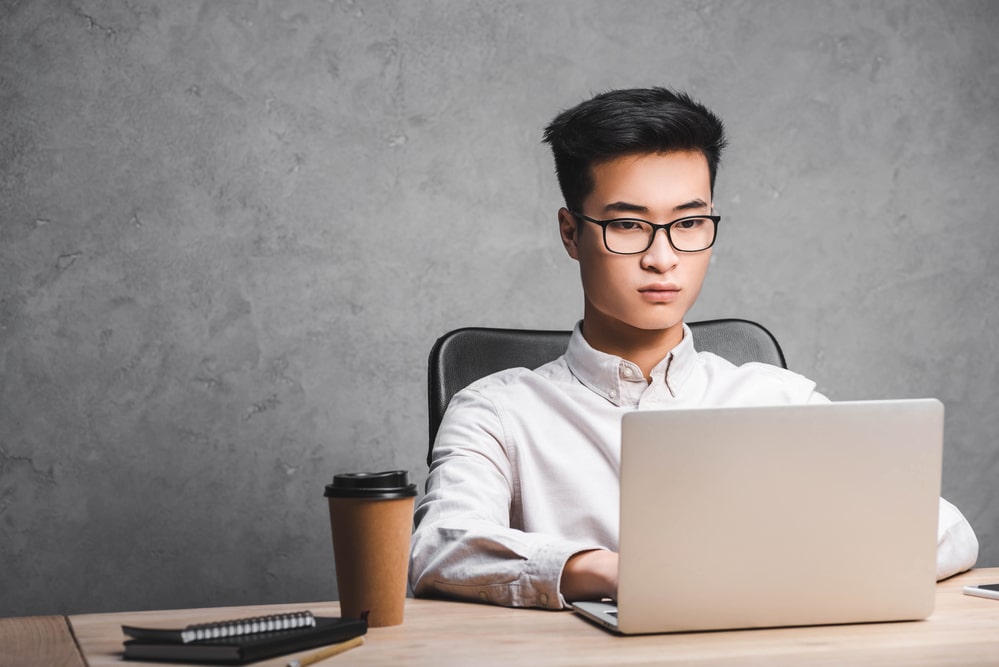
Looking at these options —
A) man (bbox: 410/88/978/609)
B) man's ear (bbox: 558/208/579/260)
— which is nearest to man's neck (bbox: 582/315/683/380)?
man (bbox: 410/88/978/609)

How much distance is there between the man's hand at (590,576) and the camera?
3.24ft

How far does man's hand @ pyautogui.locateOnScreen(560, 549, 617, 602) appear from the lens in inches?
38.9

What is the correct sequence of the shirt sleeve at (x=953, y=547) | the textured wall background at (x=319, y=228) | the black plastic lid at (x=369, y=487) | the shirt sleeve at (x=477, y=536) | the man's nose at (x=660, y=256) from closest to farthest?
1. the black plastic lid at (x=369, y=487)
2. the shirt sleeve at (x=477, y=536)
3. the shirt sleeve at (x=953, y=547)
4. the man's nose at (x=660, y=256)
5. the textured wall background at (x=319, y=228)

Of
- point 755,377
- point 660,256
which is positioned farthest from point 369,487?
point 755,377

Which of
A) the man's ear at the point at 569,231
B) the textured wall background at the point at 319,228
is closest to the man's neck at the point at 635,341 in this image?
the man's ear at the point at 569,231

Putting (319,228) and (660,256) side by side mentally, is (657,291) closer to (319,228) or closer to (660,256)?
(660,256)

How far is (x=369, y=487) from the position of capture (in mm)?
906

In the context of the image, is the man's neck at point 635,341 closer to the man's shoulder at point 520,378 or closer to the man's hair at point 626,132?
the man's shoulder at point 520,378

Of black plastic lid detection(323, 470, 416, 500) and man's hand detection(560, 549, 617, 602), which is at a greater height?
black plastic lid detection(323, 470, 416, 500)

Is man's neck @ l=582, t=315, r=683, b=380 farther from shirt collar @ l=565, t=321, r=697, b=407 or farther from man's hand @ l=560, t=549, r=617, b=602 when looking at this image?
man's hand @ l=560, t=549, r=617, b=602

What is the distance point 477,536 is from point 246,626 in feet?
1.10

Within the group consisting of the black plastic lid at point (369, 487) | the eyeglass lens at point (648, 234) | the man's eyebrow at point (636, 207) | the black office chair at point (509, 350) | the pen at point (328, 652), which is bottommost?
the pen at point (328, 652)

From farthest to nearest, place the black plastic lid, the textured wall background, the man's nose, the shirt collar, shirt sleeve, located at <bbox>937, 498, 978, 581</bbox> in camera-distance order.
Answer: the textured wall background
the shirt collar
the man's nose
shirt sleeve, located at <bbox>937, 498, 978, 581</bbox>
the black plastic lid

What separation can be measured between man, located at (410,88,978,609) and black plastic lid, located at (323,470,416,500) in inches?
13.2
